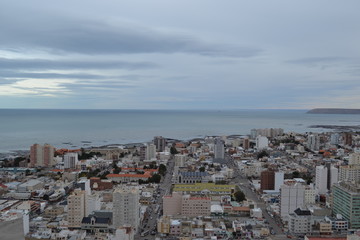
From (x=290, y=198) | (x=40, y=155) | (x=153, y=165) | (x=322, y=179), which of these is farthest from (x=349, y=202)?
(x=40, y=155)

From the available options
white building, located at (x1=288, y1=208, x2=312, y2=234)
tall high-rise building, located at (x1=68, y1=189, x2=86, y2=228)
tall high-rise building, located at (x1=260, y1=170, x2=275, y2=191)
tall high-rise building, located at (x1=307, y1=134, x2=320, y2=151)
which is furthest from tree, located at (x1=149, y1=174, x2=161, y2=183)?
tall high-rise building, located at (x1=307, y1=134, x2=320, y2=151)

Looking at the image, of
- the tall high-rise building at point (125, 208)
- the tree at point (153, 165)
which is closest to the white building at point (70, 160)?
the tree at point (153, 165)

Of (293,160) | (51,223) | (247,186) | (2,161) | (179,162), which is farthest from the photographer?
(293,160)

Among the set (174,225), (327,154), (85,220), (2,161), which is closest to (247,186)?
(174,225)

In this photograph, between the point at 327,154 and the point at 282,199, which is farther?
the point at 327,154

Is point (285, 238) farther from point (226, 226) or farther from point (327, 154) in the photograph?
point (327, 154)

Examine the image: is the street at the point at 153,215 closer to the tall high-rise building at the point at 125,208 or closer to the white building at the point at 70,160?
the tall high-rise building at the point at 125,208

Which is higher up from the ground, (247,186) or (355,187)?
(355,187)
